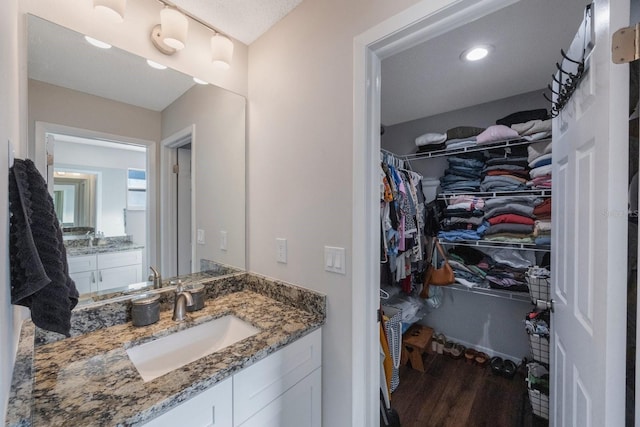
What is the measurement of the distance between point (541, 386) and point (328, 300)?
4.53ft

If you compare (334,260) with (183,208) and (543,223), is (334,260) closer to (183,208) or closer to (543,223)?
(183,208)

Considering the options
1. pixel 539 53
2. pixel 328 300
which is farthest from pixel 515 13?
pixel 328 300

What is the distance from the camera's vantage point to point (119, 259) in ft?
3.75

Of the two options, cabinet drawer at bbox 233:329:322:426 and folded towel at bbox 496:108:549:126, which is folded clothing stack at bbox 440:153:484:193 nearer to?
folded towel at bbox 496:108:549:126

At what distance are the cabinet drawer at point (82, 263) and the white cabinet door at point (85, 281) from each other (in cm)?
2

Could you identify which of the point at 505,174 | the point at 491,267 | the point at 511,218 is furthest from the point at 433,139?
the point at 491,267

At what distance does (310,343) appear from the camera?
111cm

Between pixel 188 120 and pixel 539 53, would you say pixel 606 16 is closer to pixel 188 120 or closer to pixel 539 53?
pixel 539 53

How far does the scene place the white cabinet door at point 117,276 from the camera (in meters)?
1.08

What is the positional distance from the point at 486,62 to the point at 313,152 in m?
1.41

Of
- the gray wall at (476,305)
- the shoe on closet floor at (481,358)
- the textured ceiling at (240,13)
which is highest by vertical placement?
the textured ceiling at (240,13)

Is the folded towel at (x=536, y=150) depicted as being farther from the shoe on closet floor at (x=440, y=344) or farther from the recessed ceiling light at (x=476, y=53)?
the shoe on closet floor at (x=440, y=344)

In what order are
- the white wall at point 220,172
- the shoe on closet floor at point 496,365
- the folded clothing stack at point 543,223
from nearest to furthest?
the white wall at point 220,172, the folded clothing stack at point 543,223, the shoe on closet floor at point 496,365

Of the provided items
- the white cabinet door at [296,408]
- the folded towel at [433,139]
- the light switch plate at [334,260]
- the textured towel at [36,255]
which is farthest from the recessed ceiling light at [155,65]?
the folded towel at [433,139]
